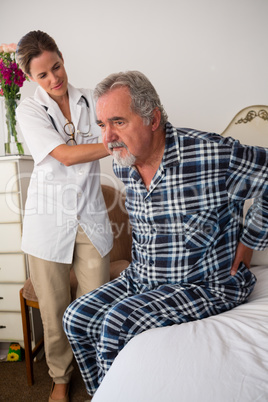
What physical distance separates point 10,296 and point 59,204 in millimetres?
843

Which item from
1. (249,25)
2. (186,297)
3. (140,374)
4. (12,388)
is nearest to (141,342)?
(140,374)

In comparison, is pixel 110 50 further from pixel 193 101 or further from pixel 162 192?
pixel 162 192

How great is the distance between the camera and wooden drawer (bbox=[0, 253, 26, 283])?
207cm

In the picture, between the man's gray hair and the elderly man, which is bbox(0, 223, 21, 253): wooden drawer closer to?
the elderly man

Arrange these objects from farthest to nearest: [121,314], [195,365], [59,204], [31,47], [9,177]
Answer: [9,177] < [59,204] < [31,47] < [121,314] < [195,365]

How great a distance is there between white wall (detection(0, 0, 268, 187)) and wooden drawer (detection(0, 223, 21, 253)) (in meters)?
0.76

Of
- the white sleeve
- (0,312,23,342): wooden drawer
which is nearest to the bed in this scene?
the white sleeve

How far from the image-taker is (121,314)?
111cm

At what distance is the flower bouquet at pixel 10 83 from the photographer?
6.82 ft

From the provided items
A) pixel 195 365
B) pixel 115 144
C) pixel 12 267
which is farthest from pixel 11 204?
pixel 195 365

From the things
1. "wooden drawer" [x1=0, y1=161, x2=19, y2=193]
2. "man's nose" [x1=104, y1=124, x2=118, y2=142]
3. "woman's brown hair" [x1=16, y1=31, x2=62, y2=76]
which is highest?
"woman's brown hair" [x1=16, y1=31, x2=62, y2=76]

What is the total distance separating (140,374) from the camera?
33.8 inches

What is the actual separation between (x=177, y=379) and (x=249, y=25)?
1.97 meters

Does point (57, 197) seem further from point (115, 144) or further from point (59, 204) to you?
point (115, 144)
